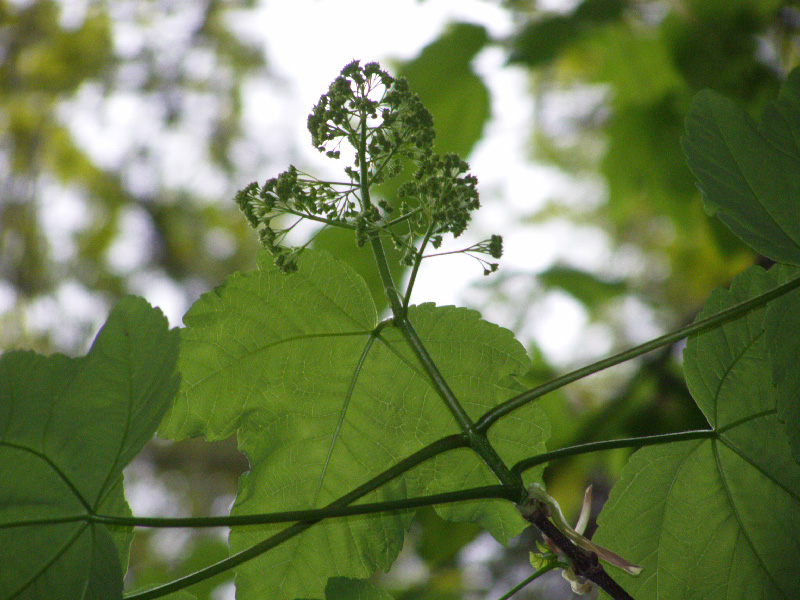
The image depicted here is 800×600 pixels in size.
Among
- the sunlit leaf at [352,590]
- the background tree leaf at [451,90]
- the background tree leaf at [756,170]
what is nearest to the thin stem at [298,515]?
the sunlit leaf at [352,590]

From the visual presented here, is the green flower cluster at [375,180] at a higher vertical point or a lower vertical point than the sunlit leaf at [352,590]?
higher

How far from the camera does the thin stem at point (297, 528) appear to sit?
0.79 metres

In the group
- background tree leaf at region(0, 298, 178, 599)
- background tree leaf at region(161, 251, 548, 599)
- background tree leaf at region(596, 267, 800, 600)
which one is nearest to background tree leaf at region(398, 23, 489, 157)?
background tree leaf at region(161, 251, 548, 599)

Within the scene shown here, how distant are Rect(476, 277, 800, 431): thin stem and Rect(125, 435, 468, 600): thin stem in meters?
0.05

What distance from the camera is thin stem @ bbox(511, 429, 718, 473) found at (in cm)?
74

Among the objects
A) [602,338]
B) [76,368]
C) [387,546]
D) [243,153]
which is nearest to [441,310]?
[387,546]

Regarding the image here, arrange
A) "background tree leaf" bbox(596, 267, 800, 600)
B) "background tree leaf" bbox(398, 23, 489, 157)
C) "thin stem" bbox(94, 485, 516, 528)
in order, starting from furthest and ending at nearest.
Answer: "background tree leaf" bbox(398, 23, 489, 157) → "background tree leaf" bbox(596, 267, 800, 600) → "thin stem" bbox(94, 485, 516, 528)

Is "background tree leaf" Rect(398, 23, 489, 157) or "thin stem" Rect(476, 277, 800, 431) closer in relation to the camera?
"thin stem" Rect(476, 277, 800, 431)

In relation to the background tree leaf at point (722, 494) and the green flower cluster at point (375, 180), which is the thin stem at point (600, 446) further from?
A: the green flower cluster at point (375, 180)

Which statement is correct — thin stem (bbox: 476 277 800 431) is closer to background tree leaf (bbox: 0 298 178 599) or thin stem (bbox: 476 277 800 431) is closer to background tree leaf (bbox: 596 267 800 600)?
background tree leaf (bbox: 596 267 800 600)

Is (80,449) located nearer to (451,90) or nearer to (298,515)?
(298,515)

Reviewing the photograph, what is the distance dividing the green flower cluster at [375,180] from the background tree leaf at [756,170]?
268 mm

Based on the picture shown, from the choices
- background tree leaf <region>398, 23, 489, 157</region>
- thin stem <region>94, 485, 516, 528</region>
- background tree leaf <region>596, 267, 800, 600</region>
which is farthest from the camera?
background tree leaf <region>398, 23, 489, 157</region>

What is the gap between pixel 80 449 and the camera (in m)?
0.78
